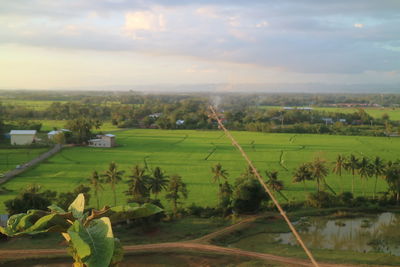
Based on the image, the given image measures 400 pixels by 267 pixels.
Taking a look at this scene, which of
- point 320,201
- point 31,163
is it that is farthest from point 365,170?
point 31,163

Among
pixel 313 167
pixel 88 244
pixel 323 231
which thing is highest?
pixel 88 244

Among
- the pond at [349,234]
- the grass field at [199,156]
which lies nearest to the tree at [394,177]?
the pond at [349,234]

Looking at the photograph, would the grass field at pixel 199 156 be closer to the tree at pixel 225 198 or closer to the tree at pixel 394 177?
the tree at pixel 225 198

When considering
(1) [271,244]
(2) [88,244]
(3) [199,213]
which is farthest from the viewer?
(3) [199,213]

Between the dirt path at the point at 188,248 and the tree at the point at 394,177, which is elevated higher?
the tree at the point at 394,177

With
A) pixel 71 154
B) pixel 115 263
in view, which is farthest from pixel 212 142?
pixel 115 263

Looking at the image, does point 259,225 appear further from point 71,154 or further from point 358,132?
point 358,132

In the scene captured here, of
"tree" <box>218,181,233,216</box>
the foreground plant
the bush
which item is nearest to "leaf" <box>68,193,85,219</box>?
the foreground plant

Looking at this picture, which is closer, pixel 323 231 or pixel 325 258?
pixel 325 258
